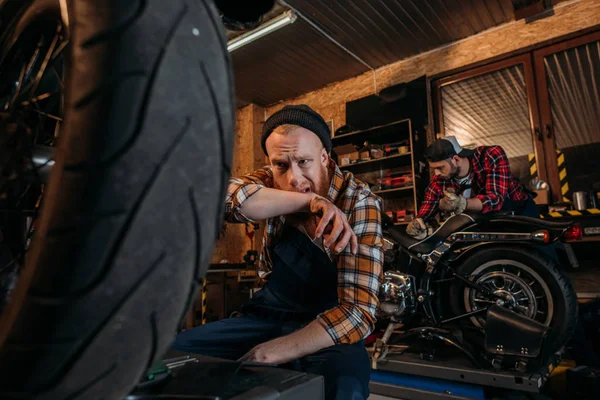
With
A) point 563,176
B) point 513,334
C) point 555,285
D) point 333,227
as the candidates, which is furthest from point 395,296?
point 563,176

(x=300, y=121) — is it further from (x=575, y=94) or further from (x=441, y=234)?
(x=575, y=94)

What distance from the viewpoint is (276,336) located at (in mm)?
971

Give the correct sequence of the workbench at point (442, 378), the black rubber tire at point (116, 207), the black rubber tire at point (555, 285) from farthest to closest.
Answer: the black rubber tire at point (555, 285) < the workbench at point (442, 378) < the black rubber tire at point (116, 207)

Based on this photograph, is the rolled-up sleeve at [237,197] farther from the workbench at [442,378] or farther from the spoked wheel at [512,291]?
the spoked wheel at [512,291]

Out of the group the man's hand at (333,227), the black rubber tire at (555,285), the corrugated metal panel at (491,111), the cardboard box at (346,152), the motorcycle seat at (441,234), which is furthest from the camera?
the cardboard box at (346,152)

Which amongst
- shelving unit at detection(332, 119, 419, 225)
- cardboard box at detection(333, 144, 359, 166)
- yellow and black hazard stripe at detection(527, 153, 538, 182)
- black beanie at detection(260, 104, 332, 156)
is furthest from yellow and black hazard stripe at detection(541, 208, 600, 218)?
black beanie at detection(260, 104, 332, 156)

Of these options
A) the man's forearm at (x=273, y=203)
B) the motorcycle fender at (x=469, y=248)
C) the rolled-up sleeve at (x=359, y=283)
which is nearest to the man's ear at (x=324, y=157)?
the rolled-up sleeve at (x=359, y=283)

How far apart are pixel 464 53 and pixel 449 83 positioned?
304 mm

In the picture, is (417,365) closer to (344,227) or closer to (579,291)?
(344,227)

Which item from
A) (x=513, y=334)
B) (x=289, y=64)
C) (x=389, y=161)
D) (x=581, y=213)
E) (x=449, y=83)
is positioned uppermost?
(x=289, y=64)

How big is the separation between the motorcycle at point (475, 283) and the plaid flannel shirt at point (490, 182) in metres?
0.43

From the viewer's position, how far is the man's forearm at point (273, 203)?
0.86 meters

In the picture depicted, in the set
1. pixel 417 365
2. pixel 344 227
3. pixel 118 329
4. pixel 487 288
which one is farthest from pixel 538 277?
pixel 118 329

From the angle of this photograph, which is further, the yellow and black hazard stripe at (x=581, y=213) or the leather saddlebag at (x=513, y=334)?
the yellow and black hazard stripe at (x=581, y=213)
